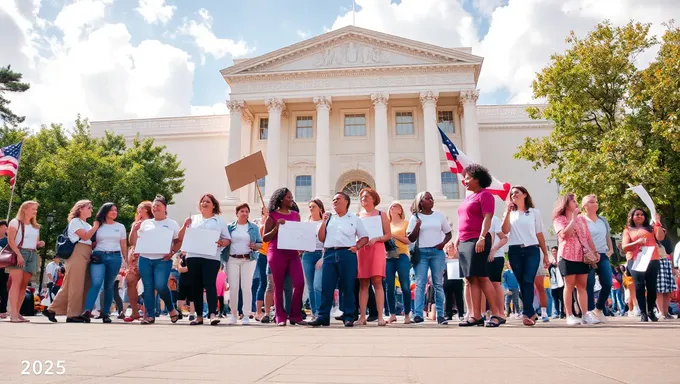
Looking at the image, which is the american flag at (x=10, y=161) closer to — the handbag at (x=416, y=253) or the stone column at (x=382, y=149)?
the handbag at (x=416, y=253)

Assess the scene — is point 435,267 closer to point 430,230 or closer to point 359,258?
point 430,230

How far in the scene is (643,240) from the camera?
7.87 metres

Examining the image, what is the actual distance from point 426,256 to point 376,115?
24.6m

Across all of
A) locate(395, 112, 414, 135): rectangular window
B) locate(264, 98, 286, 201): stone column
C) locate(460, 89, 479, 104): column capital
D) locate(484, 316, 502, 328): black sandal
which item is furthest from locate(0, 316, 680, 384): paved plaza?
locate(395, 112, 414, 135): rectangular window

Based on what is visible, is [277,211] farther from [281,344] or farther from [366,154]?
[366,154]

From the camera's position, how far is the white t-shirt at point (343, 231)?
21.0 feet

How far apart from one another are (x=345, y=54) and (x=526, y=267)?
28194mm

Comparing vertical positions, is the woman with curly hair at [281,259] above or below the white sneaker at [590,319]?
above

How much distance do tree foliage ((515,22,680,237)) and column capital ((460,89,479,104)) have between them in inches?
388

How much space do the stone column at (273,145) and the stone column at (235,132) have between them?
5.86 feet

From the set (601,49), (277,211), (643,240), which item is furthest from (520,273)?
(601,49)

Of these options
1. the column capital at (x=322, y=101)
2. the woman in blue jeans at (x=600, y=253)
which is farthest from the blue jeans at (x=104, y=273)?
the column capital at (x=322, y=101)

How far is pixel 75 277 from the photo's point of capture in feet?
23.9

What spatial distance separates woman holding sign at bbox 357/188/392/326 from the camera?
6762mm
